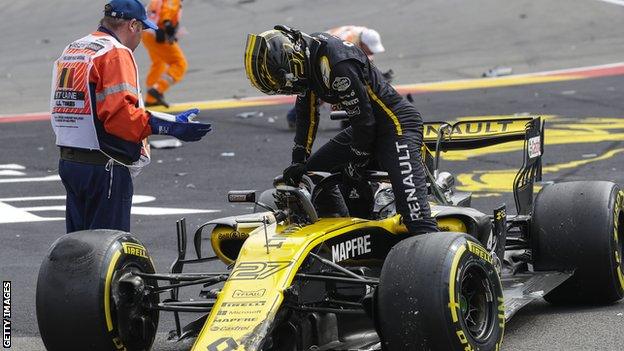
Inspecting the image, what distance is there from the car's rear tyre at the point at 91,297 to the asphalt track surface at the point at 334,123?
0.77 m

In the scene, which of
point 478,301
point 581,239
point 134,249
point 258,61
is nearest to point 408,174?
point 478,301

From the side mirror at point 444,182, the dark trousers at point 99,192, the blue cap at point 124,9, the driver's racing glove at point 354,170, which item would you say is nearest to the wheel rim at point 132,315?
the dark trousers at point 99,192

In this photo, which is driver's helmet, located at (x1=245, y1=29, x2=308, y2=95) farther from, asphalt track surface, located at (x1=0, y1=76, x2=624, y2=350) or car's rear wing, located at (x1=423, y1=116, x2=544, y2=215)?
car's rear wing, located at (x1=423, y1=116, x2=544, y2=215)

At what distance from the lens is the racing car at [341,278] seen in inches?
246

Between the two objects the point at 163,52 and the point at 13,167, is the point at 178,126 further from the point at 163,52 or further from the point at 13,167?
the point at 163,52

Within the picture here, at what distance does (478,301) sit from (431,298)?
1.98ft

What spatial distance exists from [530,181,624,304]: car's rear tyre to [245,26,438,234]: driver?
119cm

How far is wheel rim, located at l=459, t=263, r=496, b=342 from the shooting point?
259 inches

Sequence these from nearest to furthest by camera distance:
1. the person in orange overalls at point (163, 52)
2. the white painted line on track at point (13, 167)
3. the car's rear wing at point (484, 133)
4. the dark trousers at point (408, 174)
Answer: the dark trousers at point (408, 174), the car's rear wing at point (484, 133), the white painted line on track at point (13, 167), the person in orange overalls at point (163, 52)

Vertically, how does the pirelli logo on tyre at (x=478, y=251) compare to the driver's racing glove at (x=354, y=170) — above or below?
below

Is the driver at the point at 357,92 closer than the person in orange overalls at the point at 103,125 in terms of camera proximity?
Yes

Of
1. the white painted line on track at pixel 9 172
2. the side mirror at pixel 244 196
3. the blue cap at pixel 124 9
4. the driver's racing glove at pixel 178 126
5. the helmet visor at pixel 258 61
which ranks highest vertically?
the blue cap at pixel 124 9

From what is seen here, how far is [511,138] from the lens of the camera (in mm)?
8812

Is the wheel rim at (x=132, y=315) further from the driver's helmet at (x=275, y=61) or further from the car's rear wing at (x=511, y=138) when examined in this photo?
the car's rear wing at (x=511, y=138)
